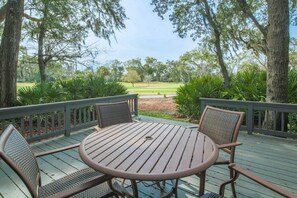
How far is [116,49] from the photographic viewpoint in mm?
8312

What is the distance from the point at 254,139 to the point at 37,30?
28.3 feet

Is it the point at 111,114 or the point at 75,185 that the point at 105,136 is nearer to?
the point at 75,185

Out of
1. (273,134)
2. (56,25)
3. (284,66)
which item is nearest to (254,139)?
(273,134)

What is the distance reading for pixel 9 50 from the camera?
5.00 metres

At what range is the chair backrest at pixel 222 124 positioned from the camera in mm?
2166

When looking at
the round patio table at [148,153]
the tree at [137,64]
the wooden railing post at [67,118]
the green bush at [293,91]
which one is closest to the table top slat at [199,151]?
the round patio table at [148,153]

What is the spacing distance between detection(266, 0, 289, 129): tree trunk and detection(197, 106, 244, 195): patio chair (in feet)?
9.34

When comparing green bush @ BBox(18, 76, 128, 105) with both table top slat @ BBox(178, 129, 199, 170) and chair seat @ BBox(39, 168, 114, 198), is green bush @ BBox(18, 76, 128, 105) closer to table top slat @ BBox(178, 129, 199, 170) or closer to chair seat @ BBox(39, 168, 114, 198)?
chair seat @ BBox(39, 168, 114, 198)

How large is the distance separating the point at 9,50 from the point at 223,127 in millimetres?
5294

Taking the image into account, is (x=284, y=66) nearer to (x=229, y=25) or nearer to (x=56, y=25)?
(x=229, y=25)

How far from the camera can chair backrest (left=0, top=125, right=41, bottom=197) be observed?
1154 mm

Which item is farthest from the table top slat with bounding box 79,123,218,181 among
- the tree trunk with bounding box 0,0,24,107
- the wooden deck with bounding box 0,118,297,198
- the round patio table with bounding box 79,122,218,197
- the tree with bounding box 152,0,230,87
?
the tree with bounding box 152,0,230,87

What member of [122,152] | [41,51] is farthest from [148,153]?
[41,51]

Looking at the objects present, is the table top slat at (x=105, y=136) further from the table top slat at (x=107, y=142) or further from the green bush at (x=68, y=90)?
the green bush at (x=68, y=90)
